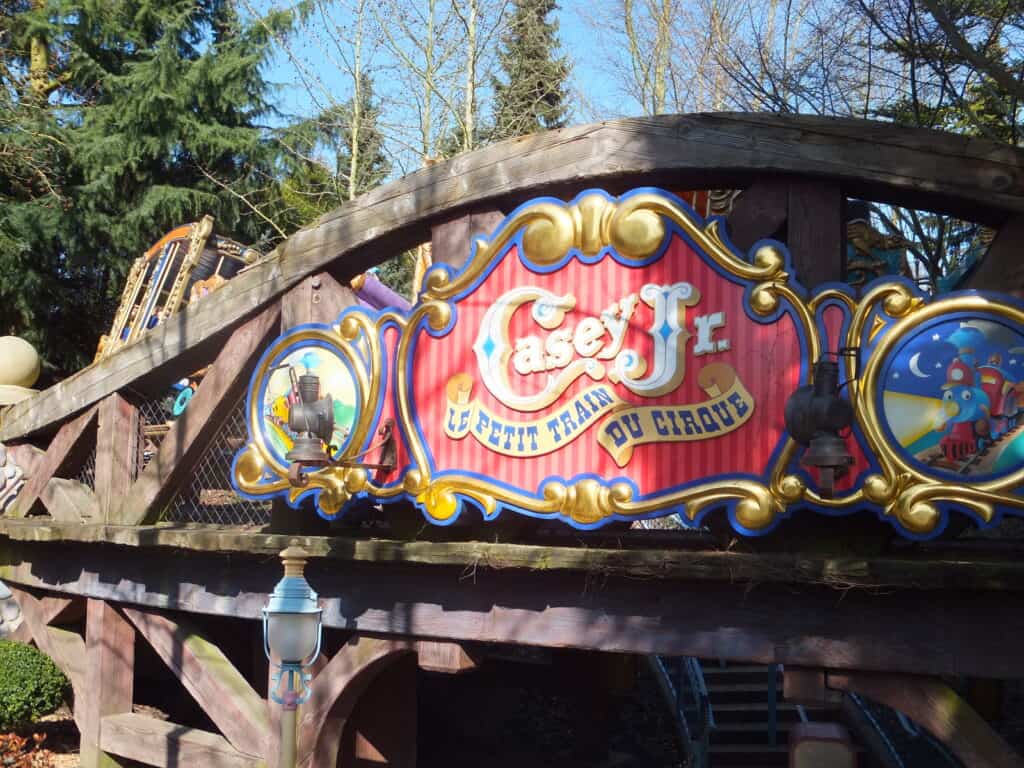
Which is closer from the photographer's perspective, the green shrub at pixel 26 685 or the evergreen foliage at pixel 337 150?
the green shrub at pixel 26 685

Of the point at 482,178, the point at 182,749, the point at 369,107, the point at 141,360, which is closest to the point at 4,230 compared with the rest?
the point at 369,107

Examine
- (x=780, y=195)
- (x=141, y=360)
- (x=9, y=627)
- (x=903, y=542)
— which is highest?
(x=780, y=195)

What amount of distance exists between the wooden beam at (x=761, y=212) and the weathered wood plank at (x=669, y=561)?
1.75 metres

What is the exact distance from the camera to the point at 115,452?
9.03 m

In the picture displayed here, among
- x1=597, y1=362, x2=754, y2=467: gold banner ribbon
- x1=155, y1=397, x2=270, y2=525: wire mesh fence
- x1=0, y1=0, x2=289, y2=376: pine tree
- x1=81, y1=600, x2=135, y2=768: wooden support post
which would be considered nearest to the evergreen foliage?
x1=0, y1=0, x2=289, y2=376: pine tree

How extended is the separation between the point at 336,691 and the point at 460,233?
3.07 metres

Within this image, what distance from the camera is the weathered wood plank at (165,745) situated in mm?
8109

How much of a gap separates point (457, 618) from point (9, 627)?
5.57 meters

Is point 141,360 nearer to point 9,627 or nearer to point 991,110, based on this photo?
point 9,627

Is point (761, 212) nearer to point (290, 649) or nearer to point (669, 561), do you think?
point (669, 561)

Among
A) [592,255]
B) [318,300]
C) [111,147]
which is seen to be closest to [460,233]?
[592,255]

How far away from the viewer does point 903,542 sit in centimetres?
683

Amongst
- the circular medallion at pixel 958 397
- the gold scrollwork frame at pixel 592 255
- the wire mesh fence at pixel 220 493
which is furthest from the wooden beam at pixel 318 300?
the circular medallion at pixel 958 397

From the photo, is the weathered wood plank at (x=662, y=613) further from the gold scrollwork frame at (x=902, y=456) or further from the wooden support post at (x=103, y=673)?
the wooden support post at (x=103, y=673)
